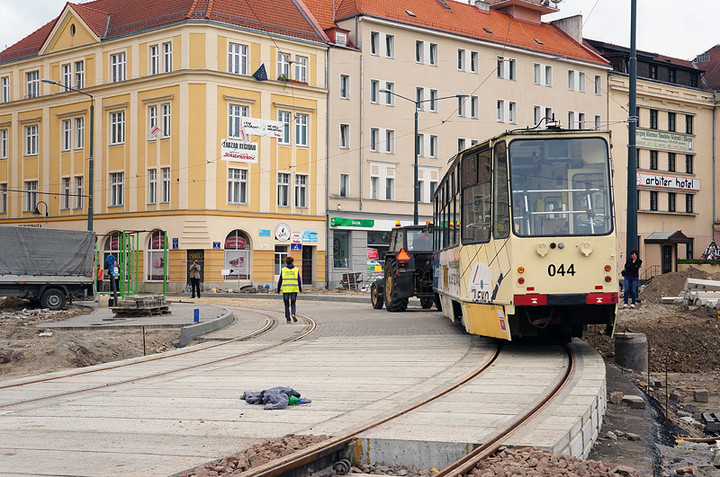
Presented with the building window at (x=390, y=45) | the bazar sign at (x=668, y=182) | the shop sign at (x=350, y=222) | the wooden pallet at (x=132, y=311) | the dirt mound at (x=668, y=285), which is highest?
the building window at (x=390, y=45)

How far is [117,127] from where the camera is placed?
53.0 m

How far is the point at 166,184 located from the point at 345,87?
12.2 meters

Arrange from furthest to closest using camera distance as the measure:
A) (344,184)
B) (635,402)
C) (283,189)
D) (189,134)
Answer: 1. (344,184)
2. (283,189)
3. (189,134)
4. (635,402)

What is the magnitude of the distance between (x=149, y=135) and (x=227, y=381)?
4153cm

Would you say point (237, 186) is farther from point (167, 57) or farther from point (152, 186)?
point (167, 57)

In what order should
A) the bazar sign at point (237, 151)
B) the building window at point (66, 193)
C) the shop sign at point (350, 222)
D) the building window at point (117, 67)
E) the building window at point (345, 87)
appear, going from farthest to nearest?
the building window at point (66, 193) < the building window at point (345, 87) < the shop sign at point (350, 222) < the building window at point (117, 67) < the bazar sign at point (237, 151)

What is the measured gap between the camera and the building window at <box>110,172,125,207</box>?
52812 millimetres

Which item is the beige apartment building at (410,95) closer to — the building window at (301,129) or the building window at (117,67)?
the building window at (301,129)

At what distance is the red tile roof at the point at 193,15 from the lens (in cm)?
5006

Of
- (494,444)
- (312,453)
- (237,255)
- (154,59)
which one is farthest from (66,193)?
(494,444)

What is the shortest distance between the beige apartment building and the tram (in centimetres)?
3876

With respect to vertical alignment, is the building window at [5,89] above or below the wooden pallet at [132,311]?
above

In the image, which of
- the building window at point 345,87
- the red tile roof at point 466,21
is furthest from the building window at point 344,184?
the red tile roof at point 466,21

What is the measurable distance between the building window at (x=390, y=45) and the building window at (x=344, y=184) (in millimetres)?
7949
